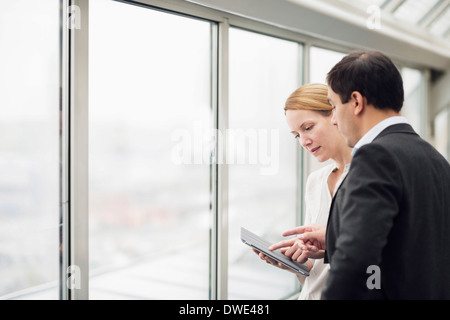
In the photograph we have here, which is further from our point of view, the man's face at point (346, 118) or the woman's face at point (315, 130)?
the woman's face at point (315, 130)

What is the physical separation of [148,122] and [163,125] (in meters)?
0.09

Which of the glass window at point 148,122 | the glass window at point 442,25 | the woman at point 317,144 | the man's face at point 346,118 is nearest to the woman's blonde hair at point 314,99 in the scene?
the woman at point 317,144

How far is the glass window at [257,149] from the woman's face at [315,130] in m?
0.58

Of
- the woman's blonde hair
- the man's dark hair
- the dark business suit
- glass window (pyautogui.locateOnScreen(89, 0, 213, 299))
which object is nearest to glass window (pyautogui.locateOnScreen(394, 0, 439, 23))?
glass window (pyautogui.locateOnScreen(89, 0, 213, 299))

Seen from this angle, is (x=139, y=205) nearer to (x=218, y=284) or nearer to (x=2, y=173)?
(x=218, y=284)

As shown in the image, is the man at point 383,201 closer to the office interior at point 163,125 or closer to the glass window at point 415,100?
the office interior at point 163,125

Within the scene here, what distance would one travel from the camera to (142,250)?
4.72 meters

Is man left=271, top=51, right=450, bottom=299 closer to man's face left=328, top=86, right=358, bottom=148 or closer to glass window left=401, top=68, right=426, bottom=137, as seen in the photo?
man's face left=328, top=86, right=358, bottom=148

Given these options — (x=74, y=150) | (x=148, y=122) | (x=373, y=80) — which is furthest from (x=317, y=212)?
(x=148, y=122)

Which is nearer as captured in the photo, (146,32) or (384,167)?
(384,167)

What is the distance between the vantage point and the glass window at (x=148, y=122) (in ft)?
6.43
